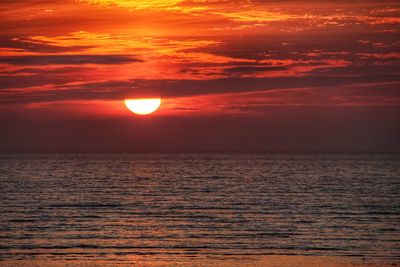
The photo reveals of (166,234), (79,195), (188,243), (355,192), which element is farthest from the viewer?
(355,192)

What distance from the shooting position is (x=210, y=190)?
3629 inches

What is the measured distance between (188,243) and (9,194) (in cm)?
4769

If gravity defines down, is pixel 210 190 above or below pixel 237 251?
above

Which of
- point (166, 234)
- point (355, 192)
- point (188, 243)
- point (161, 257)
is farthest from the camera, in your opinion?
point (355, 192)

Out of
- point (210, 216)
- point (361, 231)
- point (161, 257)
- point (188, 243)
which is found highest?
point (210, 216)

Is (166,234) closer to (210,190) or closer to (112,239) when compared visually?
(112,239)

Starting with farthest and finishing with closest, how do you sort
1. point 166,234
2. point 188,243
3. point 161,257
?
point 166,234
point 188,243
point 161,257

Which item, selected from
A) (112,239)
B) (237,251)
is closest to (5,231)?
(112,239)

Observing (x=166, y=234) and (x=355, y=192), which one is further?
(x=355, y=192)

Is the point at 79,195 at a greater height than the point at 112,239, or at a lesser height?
greater

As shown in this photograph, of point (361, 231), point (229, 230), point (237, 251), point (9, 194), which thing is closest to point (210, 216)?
point (229, 230)

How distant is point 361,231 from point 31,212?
28.5 m

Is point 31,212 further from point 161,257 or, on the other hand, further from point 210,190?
point 210,190

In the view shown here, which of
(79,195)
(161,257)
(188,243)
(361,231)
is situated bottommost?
(161,257)
